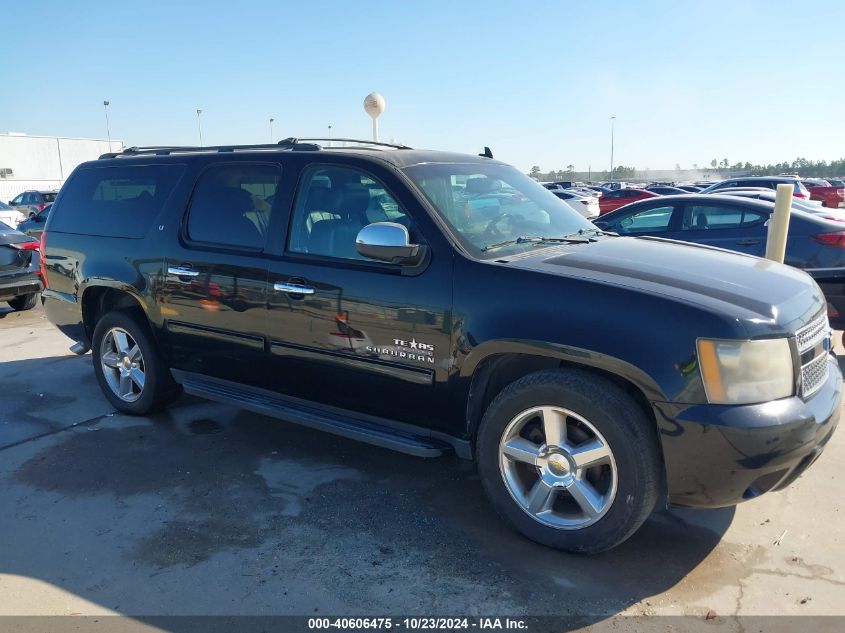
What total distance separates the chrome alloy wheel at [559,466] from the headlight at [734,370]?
1.74 ft

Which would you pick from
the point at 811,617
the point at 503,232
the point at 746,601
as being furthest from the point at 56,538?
the point at 811,617

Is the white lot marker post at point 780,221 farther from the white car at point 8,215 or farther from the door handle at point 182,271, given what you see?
the white car at point 8,215

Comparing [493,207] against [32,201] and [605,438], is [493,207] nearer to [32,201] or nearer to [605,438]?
[605,438]

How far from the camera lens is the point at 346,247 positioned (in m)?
3.82

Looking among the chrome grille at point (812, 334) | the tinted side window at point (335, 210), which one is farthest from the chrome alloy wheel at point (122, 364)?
the chrome grille at point (812, 334)

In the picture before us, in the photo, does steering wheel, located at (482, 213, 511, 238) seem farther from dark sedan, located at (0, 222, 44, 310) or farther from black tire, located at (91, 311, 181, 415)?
dark sedan, located at (0, 222, 44, 310)

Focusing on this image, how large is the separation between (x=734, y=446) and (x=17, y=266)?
9297 millimetres

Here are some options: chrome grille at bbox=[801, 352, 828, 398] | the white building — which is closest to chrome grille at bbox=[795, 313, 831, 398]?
chrome grille at bbox=[801, 352, 828, 398]

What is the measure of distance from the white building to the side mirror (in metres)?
54.5

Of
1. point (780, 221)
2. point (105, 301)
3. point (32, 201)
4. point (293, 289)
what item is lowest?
point (105, 301)

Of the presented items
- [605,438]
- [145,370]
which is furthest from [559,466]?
[145,370]

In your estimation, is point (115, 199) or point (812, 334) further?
point (115, 199)

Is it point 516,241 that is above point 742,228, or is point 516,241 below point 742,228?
above

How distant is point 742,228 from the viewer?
782 centimetres
